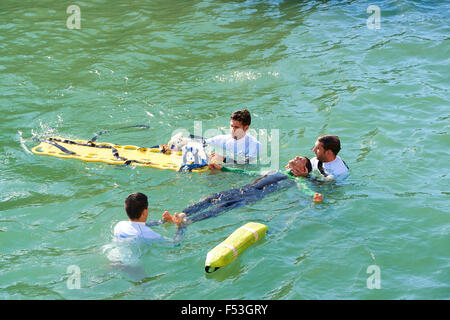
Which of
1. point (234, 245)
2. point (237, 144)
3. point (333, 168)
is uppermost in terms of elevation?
point (237, 144)

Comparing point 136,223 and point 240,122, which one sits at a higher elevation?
point 240,122

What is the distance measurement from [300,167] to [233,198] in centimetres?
125

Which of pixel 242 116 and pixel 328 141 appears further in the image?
pixel 242 116

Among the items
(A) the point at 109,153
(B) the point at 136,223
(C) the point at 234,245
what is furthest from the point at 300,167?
(A) the point at 109,153

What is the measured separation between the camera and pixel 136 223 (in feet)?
20.5

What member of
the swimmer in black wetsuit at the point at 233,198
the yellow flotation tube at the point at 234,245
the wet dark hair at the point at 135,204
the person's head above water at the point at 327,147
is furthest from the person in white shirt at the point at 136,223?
the person's head above water at the point at 327,147

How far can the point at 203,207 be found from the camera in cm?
739

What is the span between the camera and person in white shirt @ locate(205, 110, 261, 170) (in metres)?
8.61

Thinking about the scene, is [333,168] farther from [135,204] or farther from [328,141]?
[135,204]

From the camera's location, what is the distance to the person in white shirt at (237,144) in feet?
28.2

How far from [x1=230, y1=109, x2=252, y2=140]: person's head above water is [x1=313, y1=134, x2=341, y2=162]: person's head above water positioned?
1.40m

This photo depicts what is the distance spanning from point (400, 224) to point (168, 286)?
11.0ft

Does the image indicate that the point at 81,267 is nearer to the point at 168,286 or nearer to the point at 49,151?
the point at 168,286
